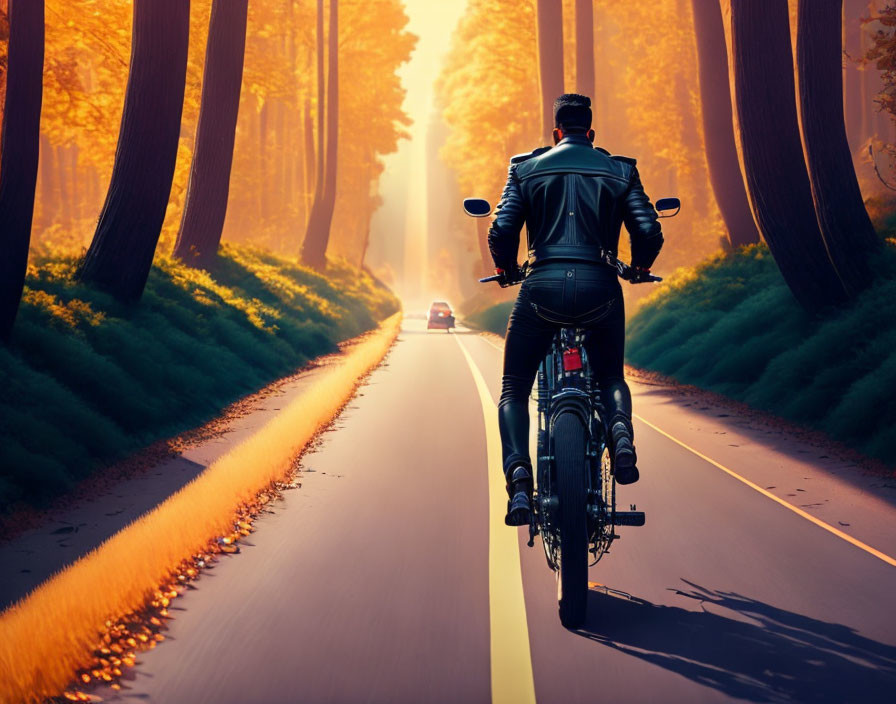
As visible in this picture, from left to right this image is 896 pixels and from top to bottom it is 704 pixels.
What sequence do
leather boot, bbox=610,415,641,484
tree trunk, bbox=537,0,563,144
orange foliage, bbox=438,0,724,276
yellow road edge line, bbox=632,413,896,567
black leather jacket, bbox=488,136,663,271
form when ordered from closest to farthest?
1. leather boot, bbox=610,415,641,484
2. black leather jacket, bbox=488,136,663,271
3. yellow road edge line, bbox=632,413,896,567
4. tree trunk, bbox=537,0,563,144
5. orange foliage, bbox=438,0,724,276

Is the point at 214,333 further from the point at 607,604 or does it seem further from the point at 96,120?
the point at 607,604

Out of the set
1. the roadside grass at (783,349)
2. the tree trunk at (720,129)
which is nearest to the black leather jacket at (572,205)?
the roadside grass at (783,349)

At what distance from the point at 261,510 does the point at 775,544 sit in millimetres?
4055

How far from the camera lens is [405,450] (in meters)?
11.8

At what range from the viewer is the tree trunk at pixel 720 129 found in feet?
84.7

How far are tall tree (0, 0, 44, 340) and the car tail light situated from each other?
7.77 metres

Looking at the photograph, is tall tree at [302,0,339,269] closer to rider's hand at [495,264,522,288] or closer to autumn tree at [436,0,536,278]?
autumn tree at [436,0,536,278]

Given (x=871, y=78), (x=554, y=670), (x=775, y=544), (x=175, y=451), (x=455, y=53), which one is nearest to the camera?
(x=554, y=670)

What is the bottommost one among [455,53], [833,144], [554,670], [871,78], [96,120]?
[554,670]

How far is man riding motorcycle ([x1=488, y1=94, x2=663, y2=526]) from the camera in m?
5.84

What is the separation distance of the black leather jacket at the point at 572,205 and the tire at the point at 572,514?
1.03 m

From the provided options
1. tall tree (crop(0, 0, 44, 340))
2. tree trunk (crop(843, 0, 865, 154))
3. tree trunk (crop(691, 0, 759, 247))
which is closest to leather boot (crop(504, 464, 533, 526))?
tall tree (crop(0, 0, 44, 340))

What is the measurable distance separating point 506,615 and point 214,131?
1979 centimetres

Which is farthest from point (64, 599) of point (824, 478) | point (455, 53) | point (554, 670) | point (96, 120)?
point (455, 53)
